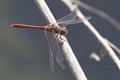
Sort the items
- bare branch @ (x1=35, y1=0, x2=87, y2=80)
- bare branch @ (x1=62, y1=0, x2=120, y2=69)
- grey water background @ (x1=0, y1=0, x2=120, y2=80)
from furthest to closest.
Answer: grey water background @ (x1=0, y1=0, x2=120, y2=80) → bare branch @ (x1=62, y1=0, x2=120, y2=69) → bare branch @ (x1=35, y1=0, x2=87, y2=80)

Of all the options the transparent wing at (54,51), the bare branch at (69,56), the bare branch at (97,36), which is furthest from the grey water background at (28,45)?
the bare branch at (69,56)

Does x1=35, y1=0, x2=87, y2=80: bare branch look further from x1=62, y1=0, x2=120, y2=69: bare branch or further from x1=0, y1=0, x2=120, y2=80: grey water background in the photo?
x1=0, y1=0, x2=120, y2=80: grey water background

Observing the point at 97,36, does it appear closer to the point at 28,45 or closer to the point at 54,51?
the point at 54,51

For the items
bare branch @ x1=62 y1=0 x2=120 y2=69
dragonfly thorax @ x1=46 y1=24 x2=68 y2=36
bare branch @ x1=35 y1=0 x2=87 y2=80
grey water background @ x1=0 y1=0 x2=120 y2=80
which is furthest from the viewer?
grey water background @ x1=0 y1=0 x2=120 y2=80

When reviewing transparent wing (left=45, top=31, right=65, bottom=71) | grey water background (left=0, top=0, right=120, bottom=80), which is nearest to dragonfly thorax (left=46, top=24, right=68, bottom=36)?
transparent wing (left=45, top=31, right=65, bottom=71)

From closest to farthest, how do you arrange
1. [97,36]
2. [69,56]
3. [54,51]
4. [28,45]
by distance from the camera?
[69,56]
[97,36]
[54,51]
[28,45]

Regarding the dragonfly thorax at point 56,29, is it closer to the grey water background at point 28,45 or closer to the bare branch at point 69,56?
the bare branch at point 69,56

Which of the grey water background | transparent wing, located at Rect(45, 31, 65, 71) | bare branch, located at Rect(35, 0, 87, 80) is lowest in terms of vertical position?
bare branch, located at Rect(35, 0, 87, 80)

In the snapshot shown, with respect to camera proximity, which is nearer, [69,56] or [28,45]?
[69,56]

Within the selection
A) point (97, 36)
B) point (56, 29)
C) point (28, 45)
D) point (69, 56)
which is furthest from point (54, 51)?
point (28, 45)

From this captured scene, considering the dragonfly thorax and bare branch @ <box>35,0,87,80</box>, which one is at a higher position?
the dragonfly thorax

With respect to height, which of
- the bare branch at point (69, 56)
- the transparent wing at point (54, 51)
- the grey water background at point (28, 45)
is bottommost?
the bare branch at point (69, 56)

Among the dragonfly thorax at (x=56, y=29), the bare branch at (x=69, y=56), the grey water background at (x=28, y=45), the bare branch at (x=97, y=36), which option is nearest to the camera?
the bare branch at (x=69, y=56)
